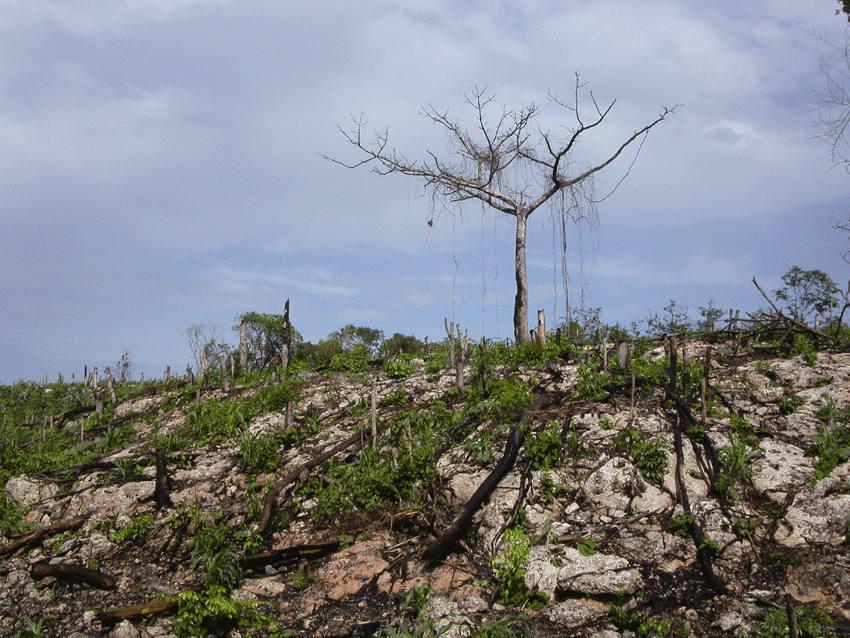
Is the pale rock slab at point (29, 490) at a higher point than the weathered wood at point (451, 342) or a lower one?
lower

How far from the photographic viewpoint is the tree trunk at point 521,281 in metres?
15.9

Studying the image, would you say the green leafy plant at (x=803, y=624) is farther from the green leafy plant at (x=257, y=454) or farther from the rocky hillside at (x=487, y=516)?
the green leafy plant at (x=257, y=454)

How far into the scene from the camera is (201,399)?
13375mm

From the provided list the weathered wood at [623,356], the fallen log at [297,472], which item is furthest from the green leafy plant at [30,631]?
the weathered wood at [623,356]

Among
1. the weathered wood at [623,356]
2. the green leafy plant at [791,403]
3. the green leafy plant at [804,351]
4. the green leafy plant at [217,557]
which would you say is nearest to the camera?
the green leafy plant at [217,557]

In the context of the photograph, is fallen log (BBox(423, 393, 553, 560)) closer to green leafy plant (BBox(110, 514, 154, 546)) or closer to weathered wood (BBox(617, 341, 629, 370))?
weathered wood (BBox(617, 341, 629, 370))

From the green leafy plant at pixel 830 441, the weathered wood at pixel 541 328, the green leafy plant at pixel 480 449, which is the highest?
the weathered wood at pixel 541 328

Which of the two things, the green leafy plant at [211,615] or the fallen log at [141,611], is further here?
the fallen log at [141,611]

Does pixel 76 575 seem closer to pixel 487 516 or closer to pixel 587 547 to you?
pixel 487 516

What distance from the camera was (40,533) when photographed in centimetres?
827

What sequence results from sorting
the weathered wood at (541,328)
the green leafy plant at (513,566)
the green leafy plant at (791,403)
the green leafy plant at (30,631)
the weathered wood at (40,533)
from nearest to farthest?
the green leafy plant at (513,566), the green leafy plant at (30,631), the weathered wood at (40,533), the green leafy plant at (791,403), the weathered wood at (541,328)

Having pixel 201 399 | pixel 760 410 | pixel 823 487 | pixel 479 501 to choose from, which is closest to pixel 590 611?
pixel 479 501

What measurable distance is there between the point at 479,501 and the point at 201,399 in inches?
341

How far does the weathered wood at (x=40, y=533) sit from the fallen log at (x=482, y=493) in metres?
5.61
